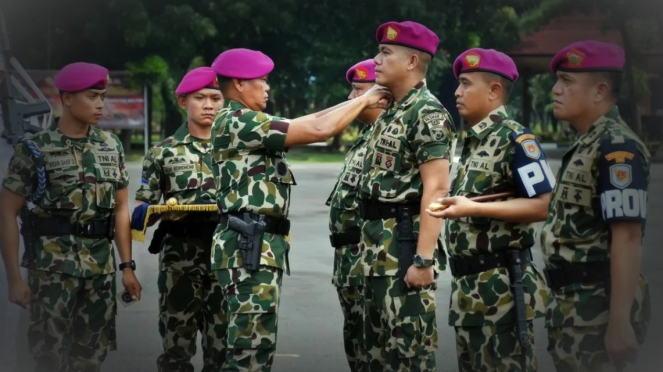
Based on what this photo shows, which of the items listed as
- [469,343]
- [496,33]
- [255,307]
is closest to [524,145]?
[469,343]

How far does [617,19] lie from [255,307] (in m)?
23.9

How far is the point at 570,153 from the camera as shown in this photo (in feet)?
14.6

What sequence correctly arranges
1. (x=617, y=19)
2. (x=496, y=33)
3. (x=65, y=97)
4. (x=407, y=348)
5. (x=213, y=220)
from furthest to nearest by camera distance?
(x=496, y=33) → (x=617, y=19) → (x=213, y=220) → (x=65, y=97) → (x=407, y=348)

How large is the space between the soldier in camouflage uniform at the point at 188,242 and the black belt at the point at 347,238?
0.68 m

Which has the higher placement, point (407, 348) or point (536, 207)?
point (536, 207)

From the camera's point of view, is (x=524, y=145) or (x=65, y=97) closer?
(x=524, y=145)

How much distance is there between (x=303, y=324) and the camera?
904 centimetres

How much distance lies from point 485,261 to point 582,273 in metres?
0.76

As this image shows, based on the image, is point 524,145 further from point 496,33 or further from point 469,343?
point 496,33

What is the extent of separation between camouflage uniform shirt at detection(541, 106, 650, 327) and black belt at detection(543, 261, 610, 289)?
0.02 m

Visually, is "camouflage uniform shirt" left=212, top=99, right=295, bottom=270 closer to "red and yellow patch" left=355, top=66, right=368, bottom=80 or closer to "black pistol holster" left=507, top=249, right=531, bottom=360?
"black pistol holster" left=507, top=249, right=531, bottom=360

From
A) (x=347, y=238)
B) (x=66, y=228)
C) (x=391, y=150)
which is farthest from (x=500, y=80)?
(x=66, y=228)

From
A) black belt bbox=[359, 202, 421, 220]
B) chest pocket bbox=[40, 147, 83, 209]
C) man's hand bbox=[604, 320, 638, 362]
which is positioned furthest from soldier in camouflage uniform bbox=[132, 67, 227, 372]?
man's hand bbox=[604, 320, 638, 362]

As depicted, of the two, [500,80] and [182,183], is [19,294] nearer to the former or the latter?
[182,183]
